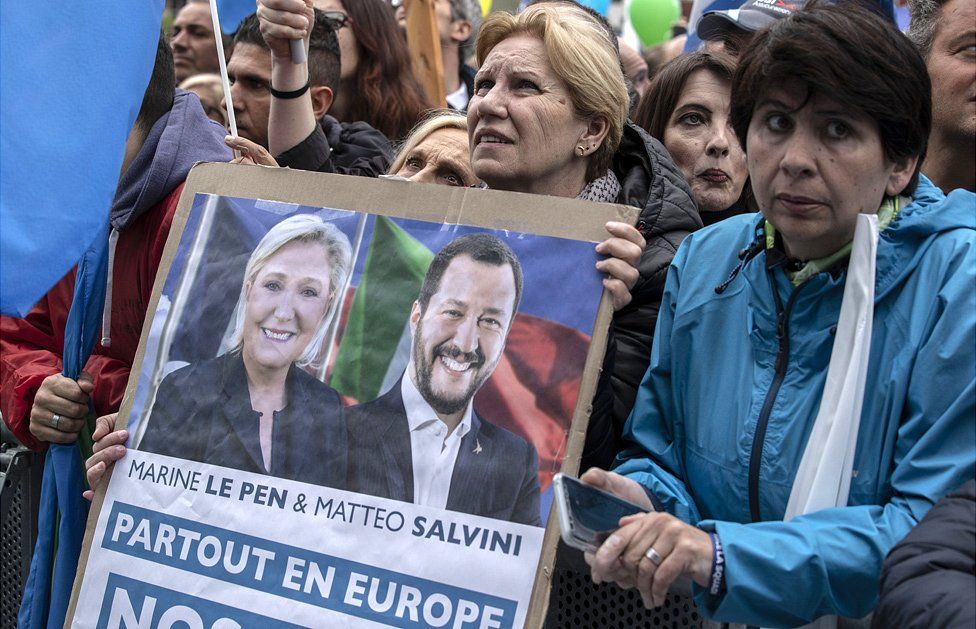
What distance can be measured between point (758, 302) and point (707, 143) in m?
1.51

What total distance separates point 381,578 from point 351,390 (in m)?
0.42

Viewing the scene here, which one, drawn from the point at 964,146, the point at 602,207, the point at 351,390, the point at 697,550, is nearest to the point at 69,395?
the point at 351,390

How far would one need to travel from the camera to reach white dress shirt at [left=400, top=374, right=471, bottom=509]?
2.30 meters

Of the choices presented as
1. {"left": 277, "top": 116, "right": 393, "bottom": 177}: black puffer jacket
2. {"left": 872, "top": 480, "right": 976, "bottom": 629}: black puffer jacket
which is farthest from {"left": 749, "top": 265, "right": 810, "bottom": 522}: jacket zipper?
{"left": 277, "top": 116, "right": 393, "bottom": 177}: black puffer jacket

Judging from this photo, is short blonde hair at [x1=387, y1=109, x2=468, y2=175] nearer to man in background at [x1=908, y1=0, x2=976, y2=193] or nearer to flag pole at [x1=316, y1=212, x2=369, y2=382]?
flag pole at [x1=316, y1=212, x2=369, y2=382]

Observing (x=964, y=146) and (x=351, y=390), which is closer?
(x=351, y=390)

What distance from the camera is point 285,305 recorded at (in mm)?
2623

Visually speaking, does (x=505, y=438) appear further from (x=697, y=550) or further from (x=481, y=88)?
(x=481, y=88)

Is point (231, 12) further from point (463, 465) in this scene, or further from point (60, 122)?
point (463, 465)

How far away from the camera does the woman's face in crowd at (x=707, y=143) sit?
361 cm

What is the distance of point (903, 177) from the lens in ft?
6.95

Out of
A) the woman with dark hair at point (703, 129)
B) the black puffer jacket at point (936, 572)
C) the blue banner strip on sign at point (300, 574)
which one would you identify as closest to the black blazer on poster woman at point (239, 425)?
the blue banner strip on sign at point (300, 574)

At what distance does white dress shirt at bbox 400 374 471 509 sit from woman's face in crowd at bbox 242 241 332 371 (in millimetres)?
→ 324

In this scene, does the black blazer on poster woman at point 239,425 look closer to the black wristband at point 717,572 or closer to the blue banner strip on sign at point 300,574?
the blue banner strip on sign at point 300,574
